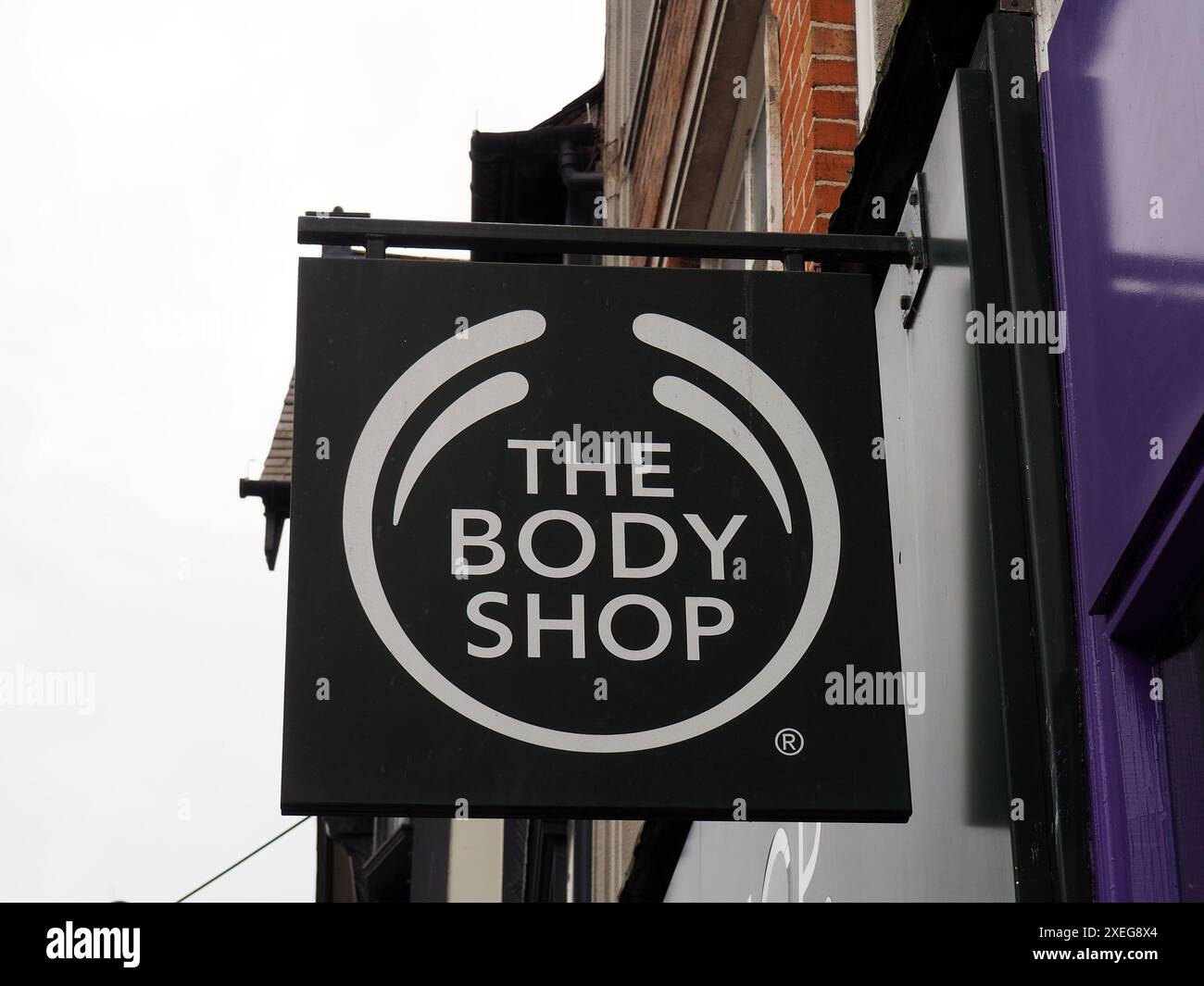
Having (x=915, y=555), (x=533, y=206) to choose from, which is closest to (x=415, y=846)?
(x=533, y=206)

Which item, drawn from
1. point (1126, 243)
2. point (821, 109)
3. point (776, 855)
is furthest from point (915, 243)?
point (776, 855)

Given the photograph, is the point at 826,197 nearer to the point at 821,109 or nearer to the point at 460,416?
the point at 821,109

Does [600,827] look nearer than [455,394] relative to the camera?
No

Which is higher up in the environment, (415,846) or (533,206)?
(533,206)

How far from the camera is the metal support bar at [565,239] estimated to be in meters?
3.35

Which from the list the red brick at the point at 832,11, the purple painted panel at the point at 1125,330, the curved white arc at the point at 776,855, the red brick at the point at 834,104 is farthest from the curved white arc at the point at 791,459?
the red brick at the point at 832,11

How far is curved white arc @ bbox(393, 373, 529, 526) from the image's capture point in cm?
308

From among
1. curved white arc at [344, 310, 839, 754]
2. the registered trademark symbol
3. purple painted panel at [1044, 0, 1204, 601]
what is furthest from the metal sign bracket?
the registered trademark symbol

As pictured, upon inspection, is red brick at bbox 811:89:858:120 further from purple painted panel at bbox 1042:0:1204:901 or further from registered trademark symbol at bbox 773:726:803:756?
registered trademark symbol at bbox 773:726:803:756

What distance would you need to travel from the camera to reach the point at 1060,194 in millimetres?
3043

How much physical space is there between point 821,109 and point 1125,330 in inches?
86.4

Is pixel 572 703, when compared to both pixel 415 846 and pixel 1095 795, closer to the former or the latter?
pixel 1095 795
